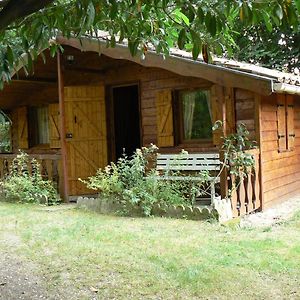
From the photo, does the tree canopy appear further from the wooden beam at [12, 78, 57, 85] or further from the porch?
the wooden beam at [12, 78, 57, 85]

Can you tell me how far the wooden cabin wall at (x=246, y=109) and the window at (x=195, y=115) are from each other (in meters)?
0.64

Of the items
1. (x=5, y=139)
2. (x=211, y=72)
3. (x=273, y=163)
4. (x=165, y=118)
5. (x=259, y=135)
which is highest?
(x=211, y=72)

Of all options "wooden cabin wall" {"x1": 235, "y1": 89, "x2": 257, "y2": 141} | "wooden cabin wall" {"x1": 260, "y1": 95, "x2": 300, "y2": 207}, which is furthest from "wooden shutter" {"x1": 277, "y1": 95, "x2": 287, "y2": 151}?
"wooden cabin wall" {"x1": 235, "y1": 89, "x2": 257, "y2": 141}

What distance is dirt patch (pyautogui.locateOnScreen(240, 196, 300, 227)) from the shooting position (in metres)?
7.00

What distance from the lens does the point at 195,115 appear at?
29.0ft

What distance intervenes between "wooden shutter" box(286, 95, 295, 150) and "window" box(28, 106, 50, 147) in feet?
18.9

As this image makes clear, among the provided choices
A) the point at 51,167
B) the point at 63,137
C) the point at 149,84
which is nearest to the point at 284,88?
the point at 149,84

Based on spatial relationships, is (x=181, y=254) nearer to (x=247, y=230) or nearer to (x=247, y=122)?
(x=247, y=230)

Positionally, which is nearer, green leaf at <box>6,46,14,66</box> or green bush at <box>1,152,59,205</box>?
green leaf at <box>6,46,14,66</box>

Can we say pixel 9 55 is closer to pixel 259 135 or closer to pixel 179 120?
pixel 259 135

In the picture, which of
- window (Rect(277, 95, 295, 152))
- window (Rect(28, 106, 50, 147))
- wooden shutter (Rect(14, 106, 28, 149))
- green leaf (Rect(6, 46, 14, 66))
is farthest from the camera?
wooden shutter (Rect(14, 106, 28, 149))

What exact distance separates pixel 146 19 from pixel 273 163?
588 centimetres

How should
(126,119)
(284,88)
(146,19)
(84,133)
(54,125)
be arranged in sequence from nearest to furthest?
1. (146,19)
2. (284,88)
3. (84,133)
4. (54,125)
5. (126,119)

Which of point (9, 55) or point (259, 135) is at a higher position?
point (9, 55)
